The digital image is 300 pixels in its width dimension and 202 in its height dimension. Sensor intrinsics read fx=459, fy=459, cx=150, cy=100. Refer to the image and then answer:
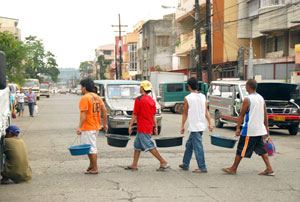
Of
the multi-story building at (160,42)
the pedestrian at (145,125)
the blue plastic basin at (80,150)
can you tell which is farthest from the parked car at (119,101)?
the multi-story building at (160,42)

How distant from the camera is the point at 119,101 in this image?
1634 cm

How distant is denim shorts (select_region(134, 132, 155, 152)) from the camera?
8773mm

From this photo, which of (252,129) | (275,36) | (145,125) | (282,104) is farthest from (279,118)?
(275,36)

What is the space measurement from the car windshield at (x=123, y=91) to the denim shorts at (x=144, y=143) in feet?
26.0

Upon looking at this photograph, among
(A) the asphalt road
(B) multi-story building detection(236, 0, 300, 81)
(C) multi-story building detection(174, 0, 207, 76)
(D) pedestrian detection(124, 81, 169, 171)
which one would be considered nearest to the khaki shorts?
(A) the asphalt road

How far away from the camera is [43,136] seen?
16.0 metres

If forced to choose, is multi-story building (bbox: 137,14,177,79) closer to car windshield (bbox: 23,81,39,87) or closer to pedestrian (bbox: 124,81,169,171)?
car windshield (bbox: 23,81,39,87)

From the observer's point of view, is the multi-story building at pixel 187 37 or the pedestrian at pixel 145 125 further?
the multi-story building at pixel 187 37

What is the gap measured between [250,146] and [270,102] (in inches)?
370

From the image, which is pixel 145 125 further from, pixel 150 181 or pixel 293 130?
pixel 293 130

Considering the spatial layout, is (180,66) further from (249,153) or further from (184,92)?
(249,153)

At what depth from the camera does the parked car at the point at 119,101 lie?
15406 millimetres

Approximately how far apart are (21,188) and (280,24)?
23813 mm

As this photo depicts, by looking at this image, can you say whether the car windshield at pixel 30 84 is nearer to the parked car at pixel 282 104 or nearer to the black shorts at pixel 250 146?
the parked car at pixel 282 104
